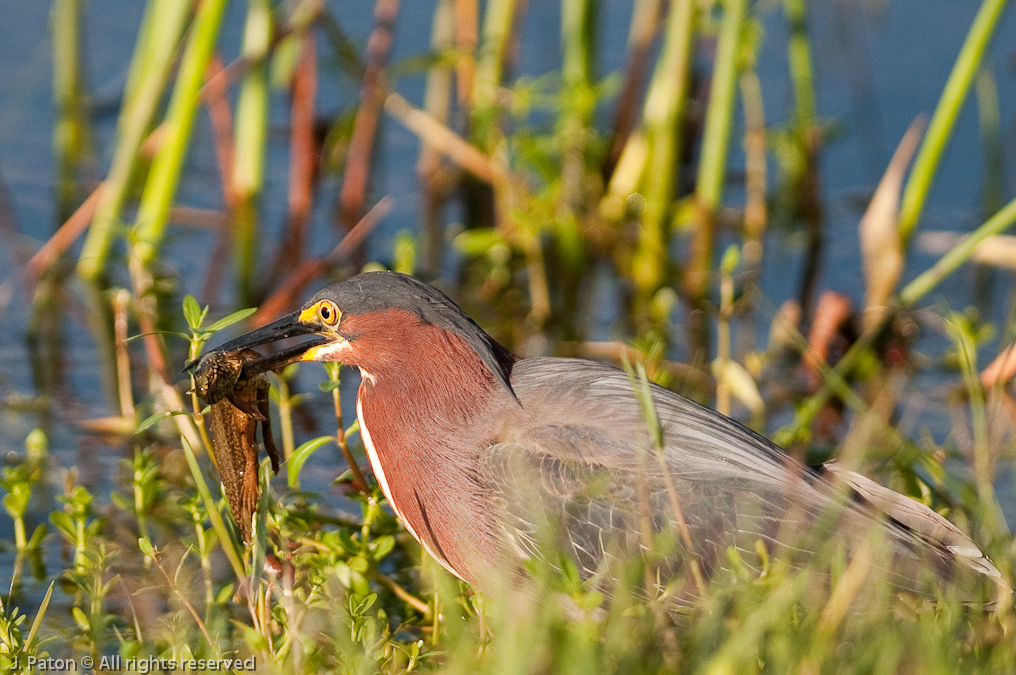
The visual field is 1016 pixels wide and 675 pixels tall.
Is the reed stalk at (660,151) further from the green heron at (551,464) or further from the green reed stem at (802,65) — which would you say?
the green heron at (551,464)

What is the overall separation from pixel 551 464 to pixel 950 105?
8.31ft

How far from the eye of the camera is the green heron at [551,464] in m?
3.21

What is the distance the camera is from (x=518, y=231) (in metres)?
5.54

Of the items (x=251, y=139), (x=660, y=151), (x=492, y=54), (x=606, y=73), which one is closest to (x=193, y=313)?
(x=251, y=139)

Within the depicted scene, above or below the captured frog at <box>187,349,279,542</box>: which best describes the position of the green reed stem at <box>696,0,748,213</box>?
above

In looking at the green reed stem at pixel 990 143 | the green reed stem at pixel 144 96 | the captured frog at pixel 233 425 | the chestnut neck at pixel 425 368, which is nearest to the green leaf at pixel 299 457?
the captured frog at pixel 233 425

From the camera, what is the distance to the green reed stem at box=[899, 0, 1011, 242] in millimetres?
4641

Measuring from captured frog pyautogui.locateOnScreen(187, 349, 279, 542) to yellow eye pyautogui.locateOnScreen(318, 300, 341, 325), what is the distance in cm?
28

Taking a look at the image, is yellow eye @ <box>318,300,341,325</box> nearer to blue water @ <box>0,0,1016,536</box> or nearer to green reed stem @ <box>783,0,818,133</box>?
blue water @ <box>0,0,1016,536</box>

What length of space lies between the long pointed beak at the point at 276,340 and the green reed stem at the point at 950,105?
2.65 m

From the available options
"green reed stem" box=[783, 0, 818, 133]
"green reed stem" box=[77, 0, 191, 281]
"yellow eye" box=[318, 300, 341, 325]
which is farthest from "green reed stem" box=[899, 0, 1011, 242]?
"green reed stem" box=[77, 0, 191, 281]

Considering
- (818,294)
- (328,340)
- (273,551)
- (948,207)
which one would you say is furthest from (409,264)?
(948,207)

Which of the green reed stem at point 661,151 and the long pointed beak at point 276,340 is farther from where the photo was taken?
the green reed stem at point 661,151

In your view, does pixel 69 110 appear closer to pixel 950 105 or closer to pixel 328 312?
pixel 328 312
